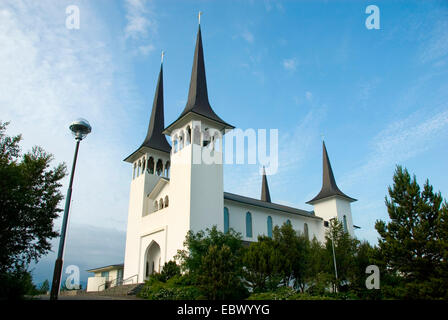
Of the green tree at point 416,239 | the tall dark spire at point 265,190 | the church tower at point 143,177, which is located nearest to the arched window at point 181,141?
the church tower at point 143,177

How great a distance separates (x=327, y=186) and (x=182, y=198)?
2241cm

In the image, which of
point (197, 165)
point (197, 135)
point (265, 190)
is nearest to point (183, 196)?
point (197, 165)

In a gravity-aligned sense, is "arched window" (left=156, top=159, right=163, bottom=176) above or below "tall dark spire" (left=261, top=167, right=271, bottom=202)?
below

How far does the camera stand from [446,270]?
712 inches

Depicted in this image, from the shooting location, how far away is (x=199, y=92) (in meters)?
32.8

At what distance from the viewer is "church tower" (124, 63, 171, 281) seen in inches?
1261

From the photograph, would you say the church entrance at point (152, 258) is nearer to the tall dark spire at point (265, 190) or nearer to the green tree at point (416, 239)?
the green tree at point (416, 239)

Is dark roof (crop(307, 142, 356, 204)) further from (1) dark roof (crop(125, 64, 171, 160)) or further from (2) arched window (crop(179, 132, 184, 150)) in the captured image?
(2) arched window (crop(179, 132, 184, 150))

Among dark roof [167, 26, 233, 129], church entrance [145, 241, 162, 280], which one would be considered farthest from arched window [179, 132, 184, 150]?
church entrance [145, 241, 162, 280]

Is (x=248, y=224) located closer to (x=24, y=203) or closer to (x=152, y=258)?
(x=152, y=258)

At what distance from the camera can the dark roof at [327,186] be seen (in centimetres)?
4153

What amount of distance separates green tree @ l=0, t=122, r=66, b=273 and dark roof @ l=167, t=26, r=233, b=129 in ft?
42.9

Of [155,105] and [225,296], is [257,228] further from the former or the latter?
[155,105]
